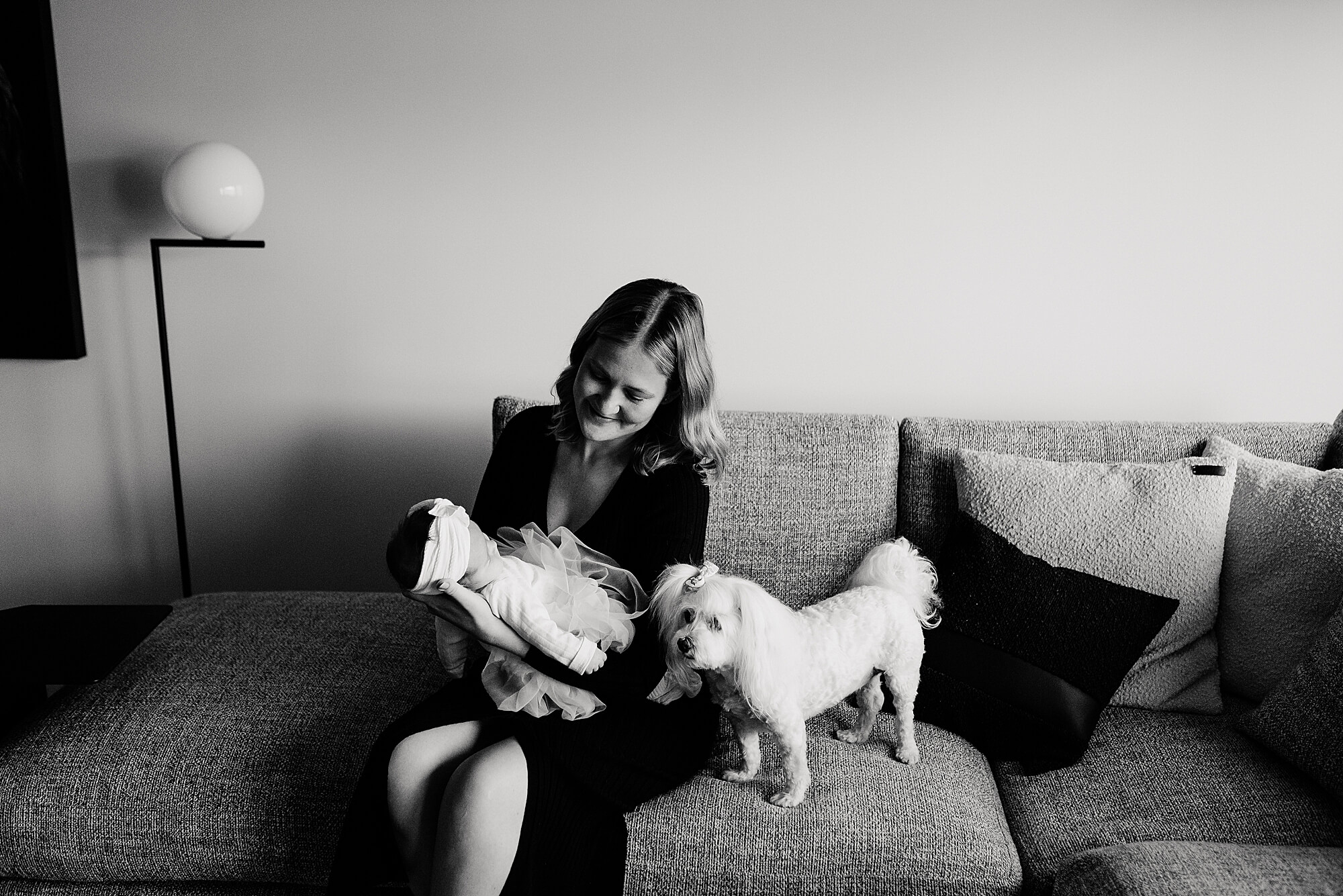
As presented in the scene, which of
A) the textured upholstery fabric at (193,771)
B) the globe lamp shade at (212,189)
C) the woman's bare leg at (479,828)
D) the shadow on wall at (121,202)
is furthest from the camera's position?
the shadow on wall at (121,202)

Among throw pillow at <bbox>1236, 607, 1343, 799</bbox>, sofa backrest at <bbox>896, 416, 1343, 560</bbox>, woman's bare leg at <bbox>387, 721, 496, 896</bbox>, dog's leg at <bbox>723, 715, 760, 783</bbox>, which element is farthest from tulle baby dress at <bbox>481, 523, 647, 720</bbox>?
throw pillow at <bbox>1236, 607, 1343, 799</bbox>

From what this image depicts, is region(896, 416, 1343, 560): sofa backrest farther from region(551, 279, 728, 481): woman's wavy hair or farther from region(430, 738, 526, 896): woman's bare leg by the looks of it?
region(430, 738, 526, 896): woman's bare leg

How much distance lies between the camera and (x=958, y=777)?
1.49m

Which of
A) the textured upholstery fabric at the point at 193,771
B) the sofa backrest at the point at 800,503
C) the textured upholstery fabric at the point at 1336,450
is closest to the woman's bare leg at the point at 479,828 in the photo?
the textured upholstery fabric at the point at 193,771

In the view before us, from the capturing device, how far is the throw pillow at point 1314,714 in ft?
4.60

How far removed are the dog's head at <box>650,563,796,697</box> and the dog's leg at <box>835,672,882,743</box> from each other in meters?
0.27

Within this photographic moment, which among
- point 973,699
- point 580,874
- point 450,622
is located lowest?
point 580,874

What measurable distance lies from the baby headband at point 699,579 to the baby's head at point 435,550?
29 centimetres

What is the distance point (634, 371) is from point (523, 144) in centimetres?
100

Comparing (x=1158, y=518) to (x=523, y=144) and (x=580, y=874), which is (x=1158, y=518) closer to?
(x=580, y=874)

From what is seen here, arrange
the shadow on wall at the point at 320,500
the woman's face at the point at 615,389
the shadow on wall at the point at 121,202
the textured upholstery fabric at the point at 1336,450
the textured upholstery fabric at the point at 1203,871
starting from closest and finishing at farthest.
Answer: the textured upholstery fabric at the point at 1203,871 < the woman's face at the point at 615,389 < the textured upholstery fabric at the point at 1336,450 < the shadow on wall at the point at 121,202 < the shadow on wall at the point at 320,500

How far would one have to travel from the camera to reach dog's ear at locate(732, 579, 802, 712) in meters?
1.34

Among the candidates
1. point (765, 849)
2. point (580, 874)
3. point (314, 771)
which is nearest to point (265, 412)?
point (314, 771)

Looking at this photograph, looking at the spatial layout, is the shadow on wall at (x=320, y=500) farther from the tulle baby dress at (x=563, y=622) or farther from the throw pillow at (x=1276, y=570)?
Answer: the throw pillow at (x=1276, y=570)
